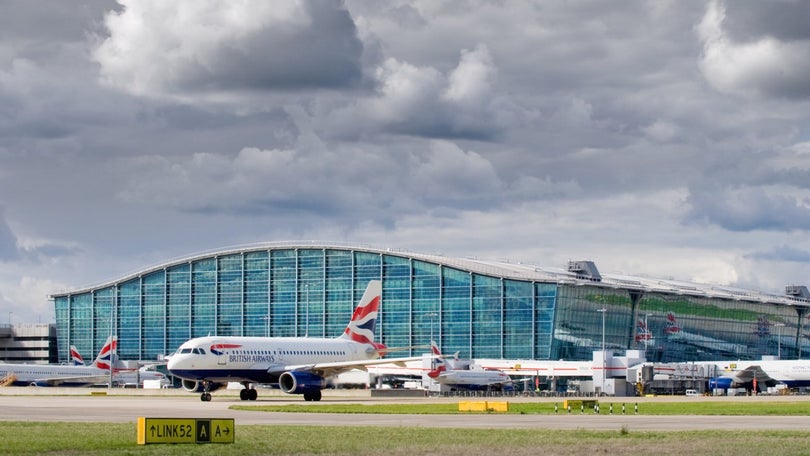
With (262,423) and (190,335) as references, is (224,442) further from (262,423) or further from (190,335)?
(190,335)

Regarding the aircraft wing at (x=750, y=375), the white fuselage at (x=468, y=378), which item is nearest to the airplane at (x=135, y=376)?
the white fuselage at (x=468, y=378)

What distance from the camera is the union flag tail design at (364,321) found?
105 meters

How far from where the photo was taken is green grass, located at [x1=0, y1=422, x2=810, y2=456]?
119 feet

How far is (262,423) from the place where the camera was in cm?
5225

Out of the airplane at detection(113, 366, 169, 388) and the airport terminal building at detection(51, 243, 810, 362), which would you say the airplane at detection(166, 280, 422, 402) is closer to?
the airplane at detection(113, 366, 169, 388)

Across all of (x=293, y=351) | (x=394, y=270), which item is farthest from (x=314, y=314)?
(x=293, y=351)

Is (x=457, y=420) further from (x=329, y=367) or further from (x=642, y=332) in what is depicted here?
(x=642, y=332)

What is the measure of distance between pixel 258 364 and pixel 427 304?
89.8 meters

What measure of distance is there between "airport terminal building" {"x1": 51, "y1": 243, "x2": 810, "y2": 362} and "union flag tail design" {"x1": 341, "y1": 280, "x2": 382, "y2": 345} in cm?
6350

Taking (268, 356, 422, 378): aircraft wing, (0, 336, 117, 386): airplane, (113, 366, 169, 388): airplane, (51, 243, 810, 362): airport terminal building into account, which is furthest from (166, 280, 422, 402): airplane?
(51, 243, 810, 362): airport terminal building

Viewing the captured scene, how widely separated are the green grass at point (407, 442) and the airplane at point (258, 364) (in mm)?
40779

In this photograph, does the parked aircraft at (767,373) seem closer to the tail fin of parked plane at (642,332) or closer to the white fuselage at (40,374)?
the tail fin of parked plane at (642,332)

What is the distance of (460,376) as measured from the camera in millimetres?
136625

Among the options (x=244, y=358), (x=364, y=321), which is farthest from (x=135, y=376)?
(x=244, y=358)
